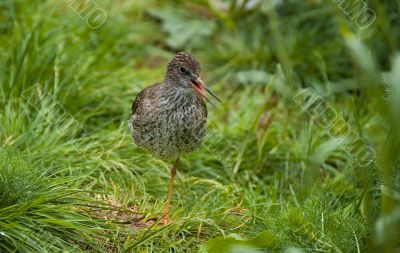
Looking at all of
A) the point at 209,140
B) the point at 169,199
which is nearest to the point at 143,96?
the point at 169,199

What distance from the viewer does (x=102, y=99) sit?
20.7ft

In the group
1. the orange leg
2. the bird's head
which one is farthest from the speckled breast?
the orange leg

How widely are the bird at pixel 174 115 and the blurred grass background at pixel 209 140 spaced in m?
0.38

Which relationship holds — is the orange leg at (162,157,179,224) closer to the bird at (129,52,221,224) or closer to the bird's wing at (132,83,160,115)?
the bird at (129,52,221,224)

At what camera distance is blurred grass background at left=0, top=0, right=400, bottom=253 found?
430 centimetres

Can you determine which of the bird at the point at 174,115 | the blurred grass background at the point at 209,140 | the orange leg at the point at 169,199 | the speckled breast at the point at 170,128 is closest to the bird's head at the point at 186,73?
the bird at the point at 174,115

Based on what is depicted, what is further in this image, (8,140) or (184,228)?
(8,140)

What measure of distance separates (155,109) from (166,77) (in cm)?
30

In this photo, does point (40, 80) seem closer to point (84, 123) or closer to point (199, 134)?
point (84, 123)

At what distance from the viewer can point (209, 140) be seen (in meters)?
6.01

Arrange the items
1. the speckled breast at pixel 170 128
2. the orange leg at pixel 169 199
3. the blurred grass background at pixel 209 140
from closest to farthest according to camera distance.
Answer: the blurred grass background at pixel 209 140
the orange leg at pixel 169 199
the speckled breast at pixel 170 128

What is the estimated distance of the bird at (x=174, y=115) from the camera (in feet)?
16.1

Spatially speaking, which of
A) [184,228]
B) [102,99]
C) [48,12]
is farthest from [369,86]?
[48,12]

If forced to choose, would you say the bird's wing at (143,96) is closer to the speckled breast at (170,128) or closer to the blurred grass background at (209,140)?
the speckled breast at (170,128)
